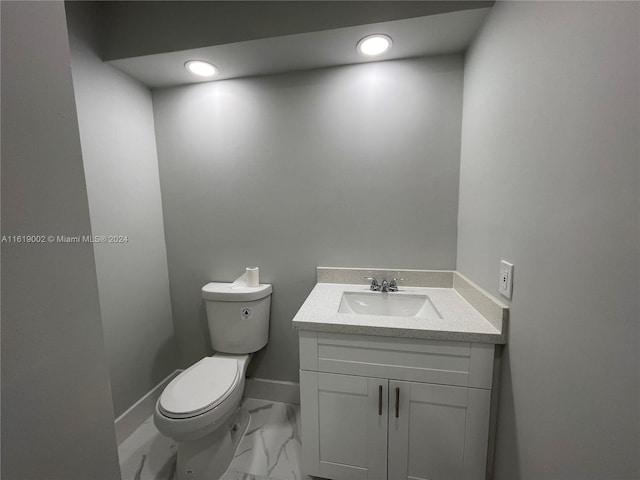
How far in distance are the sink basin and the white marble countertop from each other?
4.7 inches

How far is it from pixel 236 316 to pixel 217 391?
425 mm

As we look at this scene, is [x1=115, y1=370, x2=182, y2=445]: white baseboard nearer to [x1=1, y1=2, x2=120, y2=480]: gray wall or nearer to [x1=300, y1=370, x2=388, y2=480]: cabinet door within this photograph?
[x1=300, y1=370, x2=388, y2=480]: cabinet door

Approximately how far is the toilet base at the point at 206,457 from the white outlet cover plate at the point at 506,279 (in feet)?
4.95

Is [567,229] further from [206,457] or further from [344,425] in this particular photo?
[206,457]

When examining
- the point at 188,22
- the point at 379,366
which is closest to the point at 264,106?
the point at 188,22

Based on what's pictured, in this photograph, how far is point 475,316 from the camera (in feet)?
3.58

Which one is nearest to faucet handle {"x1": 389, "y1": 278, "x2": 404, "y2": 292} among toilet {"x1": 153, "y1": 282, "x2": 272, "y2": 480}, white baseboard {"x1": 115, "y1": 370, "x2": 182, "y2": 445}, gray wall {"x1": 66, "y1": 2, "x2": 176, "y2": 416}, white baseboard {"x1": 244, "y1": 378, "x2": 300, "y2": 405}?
toilet {"x1": 153, "y1": 282, "x2": 272, "y2": 480}

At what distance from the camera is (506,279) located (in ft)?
3.02

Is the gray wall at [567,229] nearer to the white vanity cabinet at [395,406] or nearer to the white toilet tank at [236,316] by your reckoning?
the white vanity cabinet at [395,406]

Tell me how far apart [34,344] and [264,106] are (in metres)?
1.50

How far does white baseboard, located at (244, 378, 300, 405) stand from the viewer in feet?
5.64

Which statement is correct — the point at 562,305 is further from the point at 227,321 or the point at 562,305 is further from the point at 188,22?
the point at 188,22

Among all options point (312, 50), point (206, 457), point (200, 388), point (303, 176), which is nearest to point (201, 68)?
point (312, 50)

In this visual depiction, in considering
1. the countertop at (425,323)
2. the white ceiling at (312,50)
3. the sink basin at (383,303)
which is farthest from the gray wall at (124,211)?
the sink basin at (383,303)
